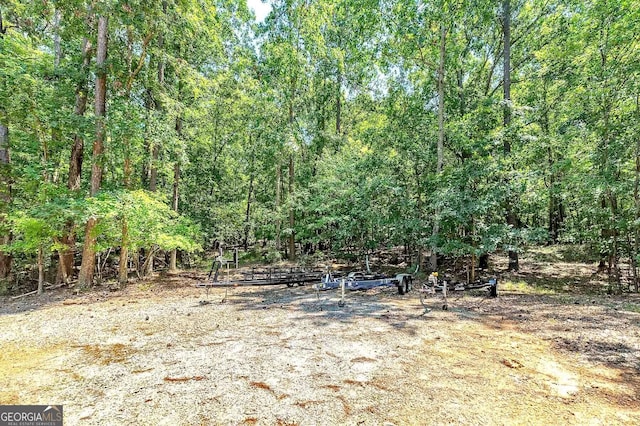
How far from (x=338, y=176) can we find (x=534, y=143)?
833 cm

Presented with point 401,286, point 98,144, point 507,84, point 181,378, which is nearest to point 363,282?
point 401,286

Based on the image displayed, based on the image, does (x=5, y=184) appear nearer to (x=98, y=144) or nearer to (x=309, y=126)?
(x=98, y=144)

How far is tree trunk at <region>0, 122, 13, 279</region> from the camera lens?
10.6m

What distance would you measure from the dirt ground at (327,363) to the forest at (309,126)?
3816 mm

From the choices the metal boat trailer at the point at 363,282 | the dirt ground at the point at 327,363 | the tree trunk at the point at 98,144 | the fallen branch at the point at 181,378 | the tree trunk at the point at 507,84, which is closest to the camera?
the dirt ground at the point at 327,363

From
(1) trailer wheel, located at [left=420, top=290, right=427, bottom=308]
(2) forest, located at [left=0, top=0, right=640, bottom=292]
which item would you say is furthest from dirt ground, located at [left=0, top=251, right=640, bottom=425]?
(2) forest, located at [left=0, top=0, right=640, bottom=292]

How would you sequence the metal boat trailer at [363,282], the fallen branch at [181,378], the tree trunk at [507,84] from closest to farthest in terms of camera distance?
1. the fallen branch at [181,378]
2. the metal boat trailer at [363,282]
3. the tree trunk at [507,84]

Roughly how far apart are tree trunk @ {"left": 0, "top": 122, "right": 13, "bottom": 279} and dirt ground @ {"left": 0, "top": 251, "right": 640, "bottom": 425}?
5.46 meters

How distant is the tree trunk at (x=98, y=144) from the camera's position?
9266mm

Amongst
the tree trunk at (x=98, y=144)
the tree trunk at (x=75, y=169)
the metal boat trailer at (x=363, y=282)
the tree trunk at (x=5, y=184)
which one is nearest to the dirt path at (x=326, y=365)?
the metal boat trailer at (x=363, y=282)

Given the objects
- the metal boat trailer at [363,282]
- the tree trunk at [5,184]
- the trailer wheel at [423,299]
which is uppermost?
the tree trunk at [5,184]

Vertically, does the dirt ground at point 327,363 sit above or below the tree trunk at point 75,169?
below

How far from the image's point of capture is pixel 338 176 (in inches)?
612

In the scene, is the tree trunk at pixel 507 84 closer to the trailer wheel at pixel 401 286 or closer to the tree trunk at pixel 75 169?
the trailer wheel at pixel 401 286
